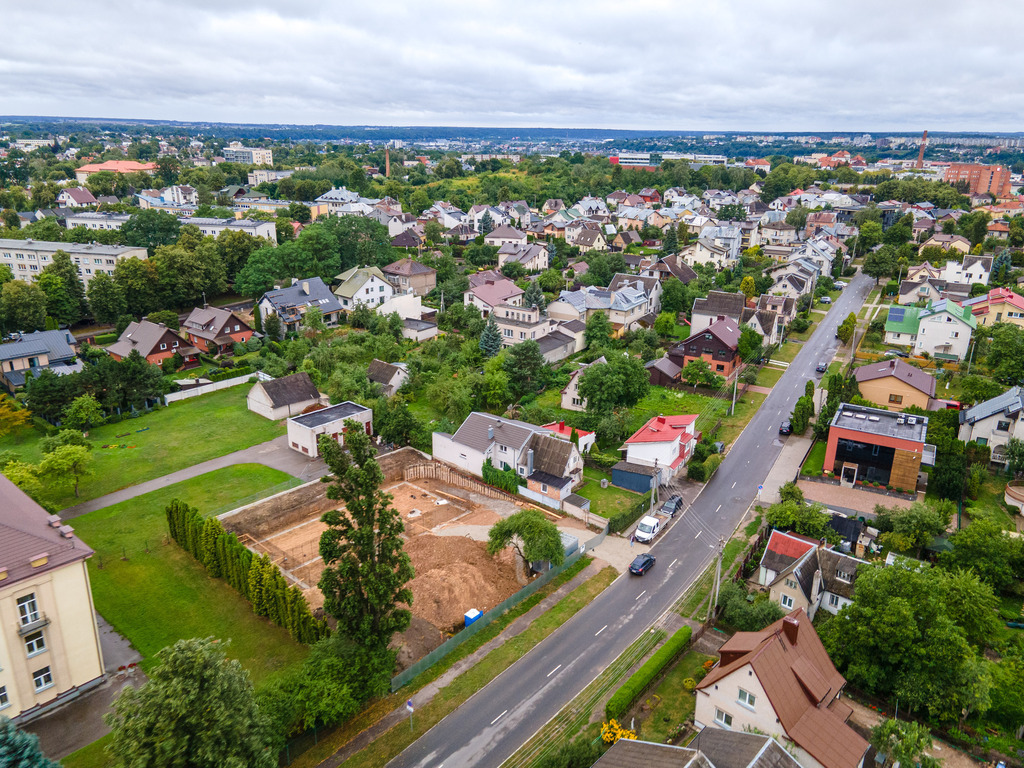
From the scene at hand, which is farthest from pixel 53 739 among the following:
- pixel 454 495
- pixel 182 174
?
pixel 182 174

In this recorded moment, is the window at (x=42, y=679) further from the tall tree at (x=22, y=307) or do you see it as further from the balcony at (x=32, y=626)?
the tall tree at (x=22, y=307)

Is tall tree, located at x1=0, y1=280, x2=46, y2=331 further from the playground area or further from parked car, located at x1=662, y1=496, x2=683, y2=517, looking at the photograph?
parked car, located at x1=662, y1=496, x2=683, y2=517

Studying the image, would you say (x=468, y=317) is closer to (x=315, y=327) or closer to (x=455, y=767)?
(x=315, y=327)

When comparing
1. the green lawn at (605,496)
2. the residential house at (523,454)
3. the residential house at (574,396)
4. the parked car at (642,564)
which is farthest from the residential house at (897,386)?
the parked car at (642,564)

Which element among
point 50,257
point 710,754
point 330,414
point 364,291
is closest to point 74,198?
point 50,257

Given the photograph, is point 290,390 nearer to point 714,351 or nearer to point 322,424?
point 322,424

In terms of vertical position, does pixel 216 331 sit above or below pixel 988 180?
below

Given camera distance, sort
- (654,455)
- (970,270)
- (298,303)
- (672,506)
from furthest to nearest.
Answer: (970,270), (298,303), (654,455), (672,506)
